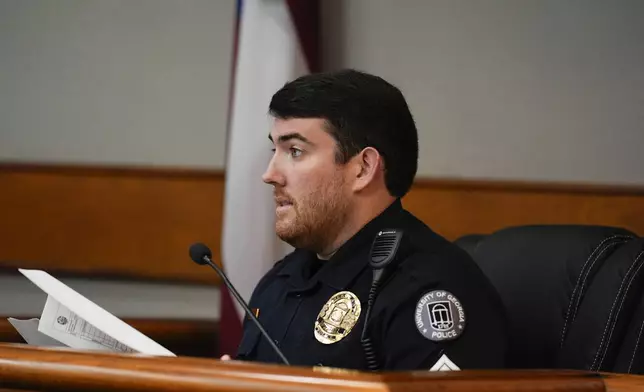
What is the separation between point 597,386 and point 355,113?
746 mm

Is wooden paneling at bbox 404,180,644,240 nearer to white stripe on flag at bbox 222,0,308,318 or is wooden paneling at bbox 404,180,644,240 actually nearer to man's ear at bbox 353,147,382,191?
white stripe on flag at bbox 222,0,308,318

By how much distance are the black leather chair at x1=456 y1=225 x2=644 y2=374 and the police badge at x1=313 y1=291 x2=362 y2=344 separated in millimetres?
276

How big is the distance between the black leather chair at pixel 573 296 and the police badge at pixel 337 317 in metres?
0.28

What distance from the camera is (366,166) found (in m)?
1.53

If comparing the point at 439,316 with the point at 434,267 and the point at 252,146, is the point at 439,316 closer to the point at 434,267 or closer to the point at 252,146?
the point at 434,267

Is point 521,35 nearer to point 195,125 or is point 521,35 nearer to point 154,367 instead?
point 195,125

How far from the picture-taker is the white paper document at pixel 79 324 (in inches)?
47.7

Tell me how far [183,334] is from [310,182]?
631 mm

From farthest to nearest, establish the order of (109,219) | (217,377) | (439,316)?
(109,219) → (439,316) → (217,377)

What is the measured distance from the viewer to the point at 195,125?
123 inches

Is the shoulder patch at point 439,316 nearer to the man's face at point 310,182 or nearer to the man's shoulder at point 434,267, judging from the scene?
the man's shoulder at point 434,267

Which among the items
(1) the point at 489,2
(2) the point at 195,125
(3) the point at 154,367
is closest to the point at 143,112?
(2) the point at 195,125

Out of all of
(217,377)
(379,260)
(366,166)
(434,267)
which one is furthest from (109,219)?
(217,377)

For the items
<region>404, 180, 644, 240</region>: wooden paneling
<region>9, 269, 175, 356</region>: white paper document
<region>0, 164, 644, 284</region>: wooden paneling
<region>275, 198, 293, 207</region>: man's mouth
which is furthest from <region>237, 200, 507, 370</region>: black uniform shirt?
<region>0, 164, 644, 284</region>: wooden paneling
